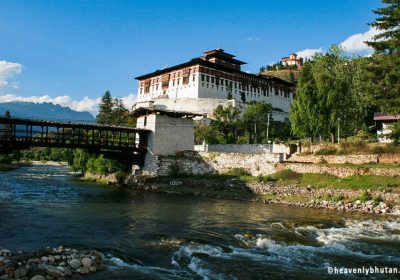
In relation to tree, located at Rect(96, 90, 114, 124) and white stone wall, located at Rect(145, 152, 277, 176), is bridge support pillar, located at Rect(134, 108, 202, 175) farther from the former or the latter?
tree, located at Rect(96, 90, 114, 124)

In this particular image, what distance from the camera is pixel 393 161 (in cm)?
3516

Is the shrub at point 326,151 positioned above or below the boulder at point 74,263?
above

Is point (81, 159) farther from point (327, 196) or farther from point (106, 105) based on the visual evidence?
point (327, 196)

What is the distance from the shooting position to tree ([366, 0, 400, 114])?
30766 millimetres

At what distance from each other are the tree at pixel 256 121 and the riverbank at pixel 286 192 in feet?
68.1

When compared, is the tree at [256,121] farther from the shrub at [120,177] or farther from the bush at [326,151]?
the shrub at [120,177]

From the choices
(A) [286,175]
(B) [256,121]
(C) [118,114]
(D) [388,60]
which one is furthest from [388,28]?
(C) [118,114]

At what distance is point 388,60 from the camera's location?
3114 cm

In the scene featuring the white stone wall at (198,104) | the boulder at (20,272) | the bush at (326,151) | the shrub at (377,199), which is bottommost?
the boulder at (20,272)

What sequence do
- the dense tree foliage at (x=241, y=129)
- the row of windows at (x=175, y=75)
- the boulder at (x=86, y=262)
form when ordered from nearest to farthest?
the boulder at (x=86, y=262) < the dense tree foliage at (x=241, y=129) < the row of windows at (x=175, y=75)

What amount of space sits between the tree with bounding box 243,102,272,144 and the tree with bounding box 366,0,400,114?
27.7 meters

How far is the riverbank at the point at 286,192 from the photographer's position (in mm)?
28234

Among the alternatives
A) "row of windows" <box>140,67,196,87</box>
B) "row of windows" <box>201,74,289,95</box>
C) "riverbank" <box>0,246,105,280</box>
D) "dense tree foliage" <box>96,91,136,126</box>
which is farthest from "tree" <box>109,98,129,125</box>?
"riverbank" <box>0,246,105,280</box>

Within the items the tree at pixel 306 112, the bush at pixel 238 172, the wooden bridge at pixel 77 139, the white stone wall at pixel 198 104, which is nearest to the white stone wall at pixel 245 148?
the tree at pixel 306 112
